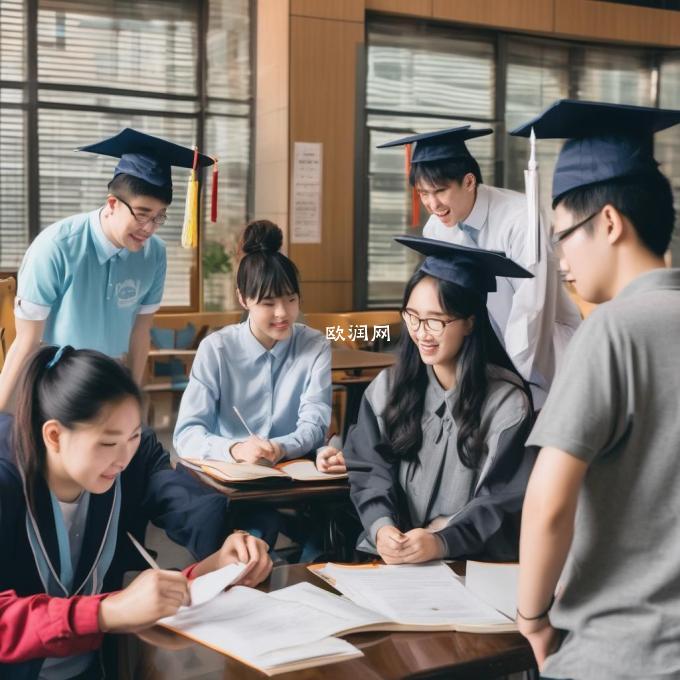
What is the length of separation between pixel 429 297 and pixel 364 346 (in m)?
3.96

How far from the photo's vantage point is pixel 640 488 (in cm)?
112

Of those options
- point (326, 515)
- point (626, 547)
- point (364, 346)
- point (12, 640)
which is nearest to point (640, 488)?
point (626, 547)

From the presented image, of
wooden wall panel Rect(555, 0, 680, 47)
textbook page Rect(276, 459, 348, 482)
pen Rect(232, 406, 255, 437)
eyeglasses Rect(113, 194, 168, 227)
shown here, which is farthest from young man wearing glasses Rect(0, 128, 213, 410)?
wooden wall panel Rect(555, 0, 680, 47)

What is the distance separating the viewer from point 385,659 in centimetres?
136

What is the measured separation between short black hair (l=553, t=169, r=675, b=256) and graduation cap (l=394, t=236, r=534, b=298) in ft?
2.68

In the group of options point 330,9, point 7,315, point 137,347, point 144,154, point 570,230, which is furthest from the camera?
point 330,9

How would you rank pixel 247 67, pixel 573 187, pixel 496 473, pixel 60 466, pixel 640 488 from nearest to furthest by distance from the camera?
pixel 640 488, pixel 573 187, pixel 60 466, pixel 496 473, pixel 247 67

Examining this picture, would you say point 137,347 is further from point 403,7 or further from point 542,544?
point 403,7

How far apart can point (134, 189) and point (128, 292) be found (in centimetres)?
40

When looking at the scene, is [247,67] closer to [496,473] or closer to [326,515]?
[326,515]

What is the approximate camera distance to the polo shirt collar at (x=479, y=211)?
330 centimetres

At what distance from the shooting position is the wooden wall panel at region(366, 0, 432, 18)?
6.35 metres

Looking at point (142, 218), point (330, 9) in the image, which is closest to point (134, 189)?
point (142, 218)

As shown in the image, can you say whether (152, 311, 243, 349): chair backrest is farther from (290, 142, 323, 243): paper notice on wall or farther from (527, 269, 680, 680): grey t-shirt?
(527, 269, 680, 680): grey t-shirt
